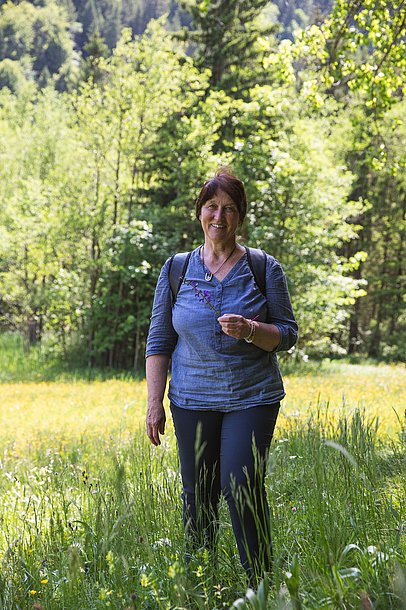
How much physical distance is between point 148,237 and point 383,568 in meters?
16.3

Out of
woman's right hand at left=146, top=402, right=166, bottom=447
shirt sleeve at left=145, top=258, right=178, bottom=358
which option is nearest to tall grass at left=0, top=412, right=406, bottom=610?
woman's right hand at left=146, top=402, right=166, bottom=447

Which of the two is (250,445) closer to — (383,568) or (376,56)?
(383,568)

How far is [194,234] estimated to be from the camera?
1998 cm

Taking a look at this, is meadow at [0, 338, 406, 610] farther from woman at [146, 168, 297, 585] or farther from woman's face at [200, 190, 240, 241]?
woman's face at [200, 190, 240, 241]

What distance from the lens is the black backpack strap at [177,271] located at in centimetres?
346

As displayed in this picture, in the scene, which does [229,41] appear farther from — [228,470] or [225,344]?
[228,470]

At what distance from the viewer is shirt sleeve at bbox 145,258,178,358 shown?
3.51 m

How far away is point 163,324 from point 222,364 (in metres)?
0.49

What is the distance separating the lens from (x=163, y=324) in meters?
3.52


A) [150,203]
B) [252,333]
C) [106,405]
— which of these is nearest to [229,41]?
[150,203]

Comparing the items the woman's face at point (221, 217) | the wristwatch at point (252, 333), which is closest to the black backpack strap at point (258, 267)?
the woman's face at point (221, 217)

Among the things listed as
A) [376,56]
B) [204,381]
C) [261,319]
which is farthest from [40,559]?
[376,56]

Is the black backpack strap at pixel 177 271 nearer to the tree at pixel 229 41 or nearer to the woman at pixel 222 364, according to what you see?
the woman at pixel 222 364

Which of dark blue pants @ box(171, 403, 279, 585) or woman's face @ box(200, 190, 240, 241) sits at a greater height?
woman's face @ box(200, 190, 240, 241)
